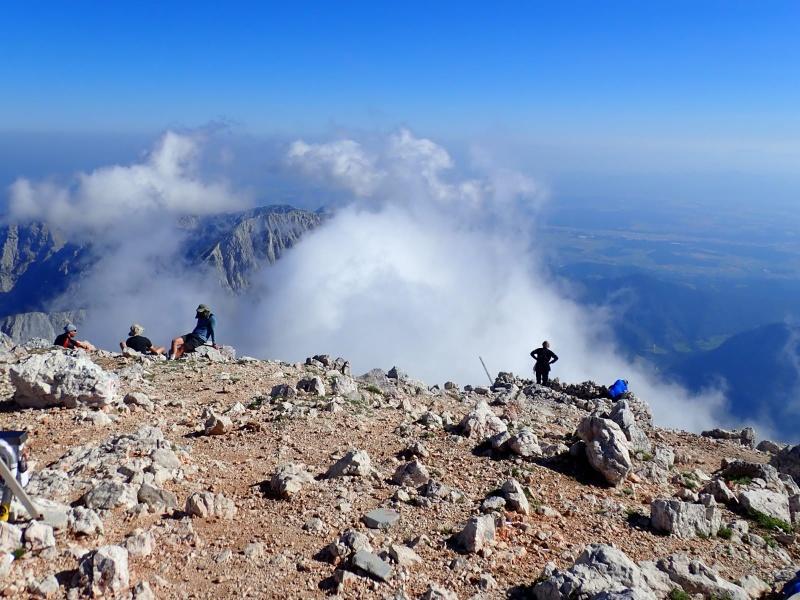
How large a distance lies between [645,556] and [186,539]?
656 cm

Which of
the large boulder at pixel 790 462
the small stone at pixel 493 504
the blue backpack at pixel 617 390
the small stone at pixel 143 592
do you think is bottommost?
the blue backpack at pixel 617 390

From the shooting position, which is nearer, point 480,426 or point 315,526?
point 315,526

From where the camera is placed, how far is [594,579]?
21.4 feet

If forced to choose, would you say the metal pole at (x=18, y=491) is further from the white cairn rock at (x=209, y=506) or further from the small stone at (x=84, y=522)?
the white cairn rock at (x=209, y=506)

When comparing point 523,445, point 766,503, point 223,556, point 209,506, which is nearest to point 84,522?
point 209,506

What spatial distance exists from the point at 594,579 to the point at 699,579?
1749mm

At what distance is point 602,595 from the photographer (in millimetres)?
6016

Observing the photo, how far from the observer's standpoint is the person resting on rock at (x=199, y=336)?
19141 mm

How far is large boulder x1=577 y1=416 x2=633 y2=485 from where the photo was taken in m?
10.5

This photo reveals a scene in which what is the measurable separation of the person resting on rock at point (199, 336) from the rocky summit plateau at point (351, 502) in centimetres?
415

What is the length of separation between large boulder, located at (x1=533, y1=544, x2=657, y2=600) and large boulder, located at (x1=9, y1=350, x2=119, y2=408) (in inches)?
385

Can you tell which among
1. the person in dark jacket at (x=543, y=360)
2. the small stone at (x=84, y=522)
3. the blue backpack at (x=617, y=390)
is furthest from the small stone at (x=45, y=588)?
the person in dark jacket at (x=543, y=360)

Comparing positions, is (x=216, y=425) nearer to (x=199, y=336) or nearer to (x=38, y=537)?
(x=38, y=537)

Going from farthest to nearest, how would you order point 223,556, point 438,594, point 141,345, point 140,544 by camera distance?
point 141,345 → point 223,556 → point 140,544 → point 438,594
